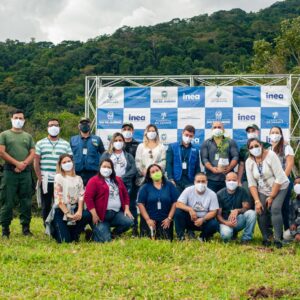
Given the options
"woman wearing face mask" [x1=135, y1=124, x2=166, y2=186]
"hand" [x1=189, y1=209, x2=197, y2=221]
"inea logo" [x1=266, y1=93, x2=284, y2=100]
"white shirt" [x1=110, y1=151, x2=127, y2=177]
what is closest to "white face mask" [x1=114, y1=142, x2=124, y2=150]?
"white shirt" [x1=110, y1=151, x2=127, y2=177]

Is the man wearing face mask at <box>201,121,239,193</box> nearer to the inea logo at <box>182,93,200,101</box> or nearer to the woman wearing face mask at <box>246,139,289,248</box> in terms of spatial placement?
the woman wearing face mask at <box>246,139,289,248</box>

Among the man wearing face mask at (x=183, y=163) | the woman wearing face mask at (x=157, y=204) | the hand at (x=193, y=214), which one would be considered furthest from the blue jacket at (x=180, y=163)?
the hand at (x=193, y=214)

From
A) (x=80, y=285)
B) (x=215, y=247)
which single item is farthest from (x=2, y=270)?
(x=215, y=247)

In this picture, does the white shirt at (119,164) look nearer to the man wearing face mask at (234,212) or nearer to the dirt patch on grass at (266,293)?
the man wearing face mask at (234,212)

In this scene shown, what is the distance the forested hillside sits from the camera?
32500 millimetres

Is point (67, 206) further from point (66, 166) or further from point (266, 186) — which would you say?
point (266, 186)

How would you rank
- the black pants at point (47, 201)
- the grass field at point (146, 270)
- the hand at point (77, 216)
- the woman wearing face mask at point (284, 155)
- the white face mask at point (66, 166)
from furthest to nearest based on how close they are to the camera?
1. the black pants at point (47, 201)
2. the woman wearing face mask at point (284, 155)
3. the white face mask at point (66, 166)
4. the hand at point (77, 216)
5. the grass field at point (146, 270)

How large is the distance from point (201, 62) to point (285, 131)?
75.8 feet

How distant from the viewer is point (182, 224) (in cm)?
923

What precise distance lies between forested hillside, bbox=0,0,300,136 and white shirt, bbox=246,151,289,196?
68.5 feet

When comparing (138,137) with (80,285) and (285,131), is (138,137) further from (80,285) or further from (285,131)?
(80,285)

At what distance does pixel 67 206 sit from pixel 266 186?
10.1 feet

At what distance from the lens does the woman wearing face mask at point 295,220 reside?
30.1 feet

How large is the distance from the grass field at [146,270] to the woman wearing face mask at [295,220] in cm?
39
